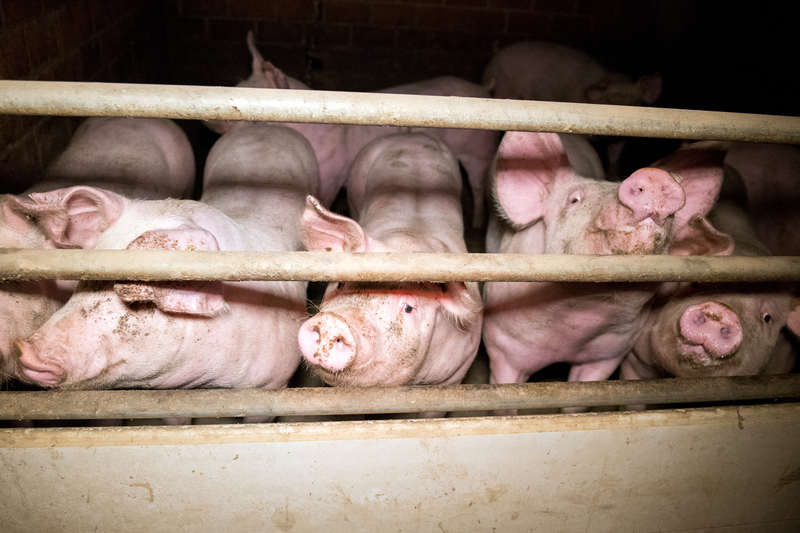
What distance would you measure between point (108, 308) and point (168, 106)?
0.82m

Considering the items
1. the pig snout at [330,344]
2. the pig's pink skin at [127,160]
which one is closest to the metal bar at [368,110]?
the pig snout at [330,344]

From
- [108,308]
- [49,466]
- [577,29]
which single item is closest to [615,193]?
[108,308]

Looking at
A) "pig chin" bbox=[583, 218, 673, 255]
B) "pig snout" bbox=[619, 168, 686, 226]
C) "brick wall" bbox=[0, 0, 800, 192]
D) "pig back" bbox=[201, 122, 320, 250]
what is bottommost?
"pig back" bbox=[201, 122, 320, 250]

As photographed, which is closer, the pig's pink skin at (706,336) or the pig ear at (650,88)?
the pig's pink skin at (706,336)

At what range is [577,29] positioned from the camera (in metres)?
6.39

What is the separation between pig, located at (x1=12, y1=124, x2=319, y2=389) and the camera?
1.66 m

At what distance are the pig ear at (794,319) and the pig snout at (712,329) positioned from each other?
692 mm

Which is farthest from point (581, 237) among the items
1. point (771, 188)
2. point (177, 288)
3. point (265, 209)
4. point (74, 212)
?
point (771, 188)

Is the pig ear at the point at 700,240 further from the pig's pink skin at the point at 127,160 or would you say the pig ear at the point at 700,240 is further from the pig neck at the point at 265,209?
the pig's pink skin at the point at 127,160

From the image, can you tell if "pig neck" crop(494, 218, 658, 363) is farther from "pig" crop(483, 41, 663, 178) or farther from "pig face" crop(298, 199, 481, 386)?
"pig" crop(483, 41, 663, 178)

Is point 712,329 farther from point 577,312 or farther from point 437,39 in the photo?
point 437,39

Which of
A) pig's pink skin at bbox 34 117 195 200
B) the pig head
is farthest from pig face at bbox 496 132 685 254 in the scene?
pig's pink skin at bbox 34 117 195 200

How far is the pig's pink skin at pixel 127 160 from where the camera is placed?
9.38 ft

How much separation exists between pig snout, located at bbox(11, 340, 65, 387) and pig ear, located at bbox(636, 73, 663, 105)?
17.7ft
